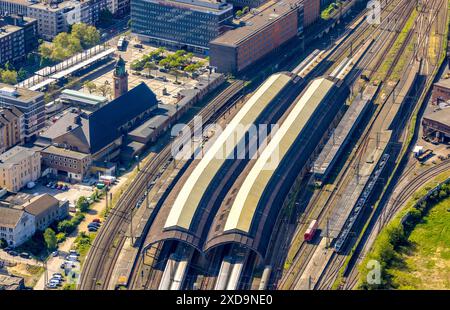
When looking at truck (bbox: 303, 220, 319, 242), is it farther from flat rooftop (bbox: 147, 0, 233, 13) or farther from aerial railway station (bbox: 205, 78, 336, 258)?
flat rooftop (bbox: 147, 0, 233, 13)

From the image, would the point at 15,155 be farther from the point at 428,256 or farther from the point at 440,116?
the point at 440,116

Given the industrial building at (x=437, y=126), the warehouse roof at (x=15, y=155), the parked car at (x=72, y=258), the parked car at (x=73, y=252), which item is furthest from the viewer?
the industrial building at (x=437, y=126)

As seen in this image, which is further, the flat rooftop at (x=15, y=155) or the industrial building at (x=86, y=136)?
the industrial building at (x=86, y=136)

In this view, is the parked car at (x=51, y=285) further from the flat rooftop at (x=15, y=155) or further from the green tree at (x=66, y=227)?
the flat rooftop at (x=15, y=155)

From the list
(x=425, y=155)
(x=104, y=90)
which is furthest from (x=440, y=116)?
(x=104, y=90)

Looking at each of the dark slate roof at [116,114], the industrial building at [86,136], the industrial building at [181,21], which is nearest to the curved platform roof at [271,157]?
the dark slate roof at [116,114]

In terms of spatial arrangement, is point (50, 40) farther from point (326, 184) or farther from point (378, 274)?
point (378, 274)

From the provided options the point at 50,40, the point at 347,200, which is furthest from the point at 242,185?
the point at 50,40
